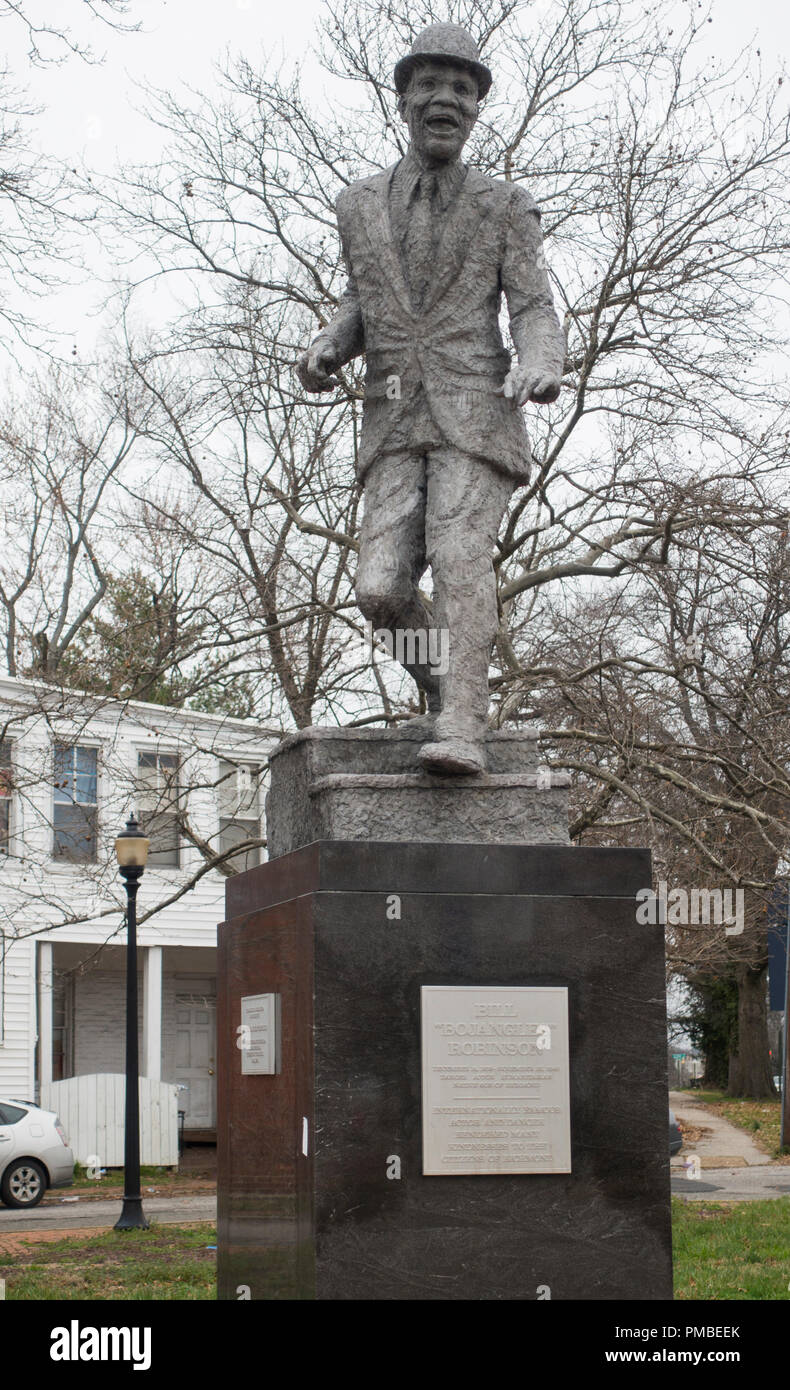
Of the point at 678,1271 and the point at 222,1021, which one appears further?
the point at 678,1271

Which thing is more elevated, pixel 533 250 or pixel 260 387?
pixel 260 387

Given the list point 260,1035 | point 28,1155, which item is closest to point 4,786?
point 28,1155

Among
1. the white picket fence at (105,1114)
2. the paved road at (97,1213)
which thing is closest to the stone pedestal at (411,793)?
the paved road at (97,1213)

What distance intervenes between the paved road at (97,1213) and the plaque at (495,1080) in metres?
10.9

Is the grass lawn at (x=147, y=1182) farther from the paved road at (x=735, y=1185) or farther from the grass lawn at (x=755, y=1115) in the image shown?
the grass lawn at (x=755, y=1115)

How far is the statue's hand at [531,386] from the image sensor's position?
6.13 meters

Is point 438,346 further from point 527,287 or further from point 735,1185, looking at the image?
point 735,1185

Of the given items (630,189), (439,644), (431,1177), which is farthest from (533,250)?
→ (630,189)

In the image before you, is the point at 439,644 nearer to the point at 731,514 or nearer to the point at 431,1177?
the point at 431,1177

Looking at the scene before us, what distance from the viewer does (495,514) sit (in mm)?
6434

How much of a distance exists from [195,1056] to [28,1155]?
10.7 m

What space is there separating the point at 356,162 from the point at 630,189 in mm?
3325

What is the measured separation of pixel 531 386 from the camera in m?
6.15

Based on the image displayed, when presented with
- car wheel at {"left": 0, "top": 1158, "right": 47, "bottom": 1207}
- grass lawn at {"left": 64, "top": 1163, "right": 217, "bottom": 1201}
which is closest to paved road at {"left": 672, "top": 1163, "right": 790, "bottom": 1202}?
grass lawn at {"left": 64, "top": 1163, "right": 217, "bottom": 1201}
